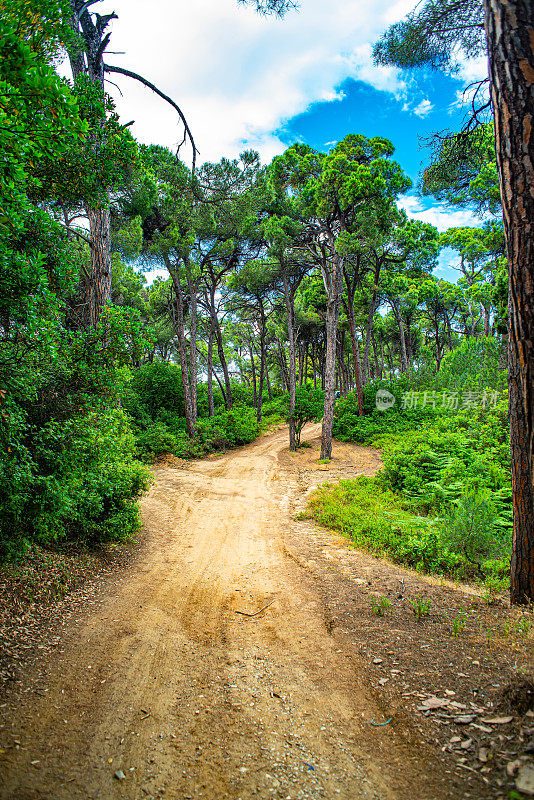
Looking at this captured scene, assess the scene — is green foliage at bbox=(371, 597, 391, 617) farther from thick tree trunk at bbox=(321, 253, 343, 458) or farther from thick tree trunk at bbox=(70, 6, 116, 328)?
thick tree trunk at bbox=(321, 253, 343, 458)

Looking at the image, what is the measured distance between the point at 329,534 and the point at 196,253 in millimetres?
15595

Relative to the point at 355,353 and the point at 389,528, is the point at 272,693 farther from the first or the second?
the point at 355,353

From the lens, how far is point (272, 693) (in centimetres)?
280

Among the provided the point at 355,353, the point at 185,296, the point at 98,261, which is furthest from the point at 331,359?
the point at 185,296

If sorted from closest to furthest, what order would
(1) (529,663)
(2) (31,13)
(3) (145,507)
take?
1. (1) (529,663)
2. (2) (31,13)
3. (3) (145,507)

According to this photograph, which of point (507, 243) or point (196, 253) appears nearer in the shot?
point (507, 243)

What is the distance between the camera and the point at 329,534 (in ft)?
22.0

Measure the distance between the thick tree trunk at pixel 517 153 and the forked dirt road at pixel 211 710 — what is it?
2299mm

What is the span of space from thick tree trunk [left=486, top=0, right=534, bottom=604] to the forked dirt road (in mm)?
2299

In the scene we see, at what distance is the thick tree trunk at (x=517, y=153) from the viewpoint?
2.84m

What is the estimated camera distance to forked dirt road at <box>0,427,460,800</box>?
6.75ft

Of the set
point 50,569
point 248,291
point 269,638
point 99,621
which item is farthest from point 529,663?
point 248,291

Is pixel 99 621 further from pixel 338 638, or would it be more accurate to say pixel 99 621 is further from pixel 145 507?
pixel 145 507

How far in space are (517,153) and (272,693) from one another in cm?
463
